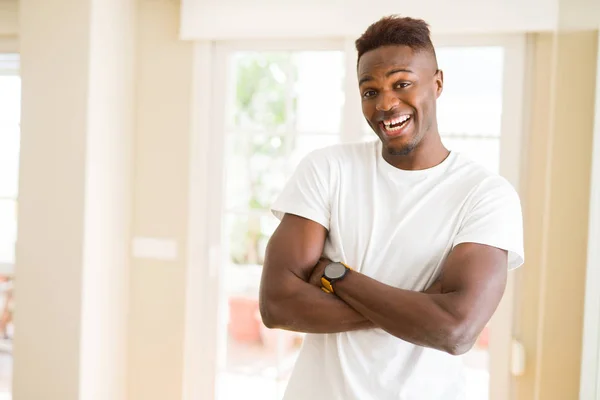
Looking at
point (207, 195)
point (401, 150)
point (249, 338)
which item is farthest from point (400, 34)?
point (249, 338)

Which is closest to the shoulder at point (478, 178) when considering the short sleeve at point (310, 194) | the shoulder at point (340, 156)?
the shoulder at point (340, 156)

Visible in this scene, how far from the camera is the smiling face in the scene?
4.81 ft

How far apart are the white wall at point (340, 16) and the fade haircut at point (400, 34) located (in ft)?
4.12

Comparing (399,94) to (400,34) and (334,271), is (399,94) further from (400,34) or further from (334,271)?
(334,271)

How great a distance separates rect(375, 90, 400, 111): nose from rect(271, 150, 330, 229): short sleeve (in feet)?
0.65

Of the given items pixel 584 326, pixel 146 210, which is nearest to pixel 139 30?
pixel 146 210

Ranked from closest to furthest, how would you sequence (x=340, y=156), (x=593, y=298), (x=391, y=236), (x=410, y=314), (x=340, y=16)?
(x=410, y=314) < (x=391, y=236) < (x=340, y=156) < (x=593, y=298) < (x=340, y=16)

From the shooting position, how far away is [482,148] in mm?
2805

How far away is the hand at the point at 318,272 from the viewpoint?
4.74 ft

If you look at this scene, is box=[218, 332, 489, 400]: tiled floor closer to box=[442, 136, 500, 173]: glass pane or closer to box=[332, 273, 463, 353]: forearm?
box=[442, 136, 500, 173]: glass pane

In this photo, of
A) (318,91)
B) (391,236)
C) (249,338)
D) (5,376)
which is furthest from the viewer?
(5,376)

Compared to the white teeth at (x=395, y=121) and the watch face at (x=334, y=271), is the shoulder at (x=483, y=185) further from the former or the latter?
the watch face at (x=334, y=271)

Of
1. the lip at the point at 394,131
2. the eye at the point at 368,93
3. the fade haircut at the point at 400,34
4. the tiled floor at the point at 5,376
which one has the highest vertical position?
the fade haircut at the point at 400,34

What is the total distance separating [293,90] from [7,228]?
193cm
